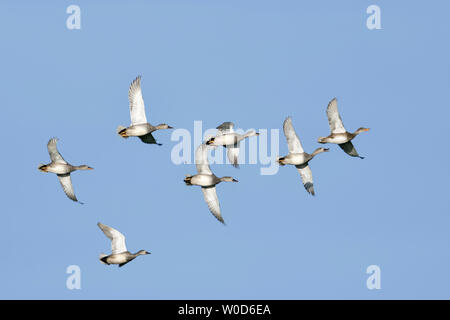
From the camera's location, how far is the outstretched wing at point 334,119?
6564cm

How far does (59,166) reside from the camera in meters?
68.1

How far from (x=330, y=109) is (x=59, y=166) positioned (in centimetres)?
1457

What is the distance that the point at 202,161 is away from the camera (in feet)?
219

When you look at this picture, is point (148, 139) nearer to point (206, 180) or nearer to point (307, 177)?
point (206, 180)

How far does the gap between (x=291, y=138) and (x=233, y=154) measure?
312cm

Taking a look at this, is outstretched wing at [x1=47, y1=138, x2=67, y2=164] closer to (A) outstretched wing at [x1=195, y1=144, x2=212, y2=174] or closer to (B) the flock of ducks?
(B) the flock of ducks

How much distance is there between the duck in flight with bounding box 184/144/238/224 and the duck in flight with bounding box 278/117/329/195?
10.5ft

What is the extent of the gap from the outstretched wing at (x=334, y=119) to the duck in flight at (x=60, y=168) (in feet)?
43.4

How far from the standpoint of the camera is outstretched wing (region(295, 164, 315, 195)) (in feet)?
223

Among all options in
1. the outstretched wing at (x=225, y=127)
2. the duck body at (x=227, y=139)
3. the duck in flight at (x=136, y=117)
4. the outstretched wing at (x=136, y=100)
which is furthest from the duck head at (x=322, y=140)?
the outstretched wing at (x=136, y=100)
